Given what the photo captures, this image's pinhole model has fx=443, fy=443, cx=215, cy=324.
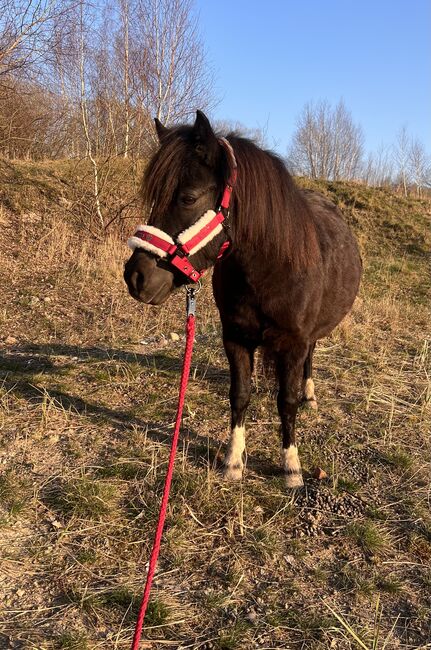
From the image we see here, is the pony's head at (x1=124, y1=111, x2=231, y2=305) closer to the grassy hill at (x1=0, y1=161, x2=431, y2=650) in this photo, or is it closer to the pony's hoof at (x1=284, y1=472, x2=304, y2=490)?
the grassy hill at (x1=0, y1=161, x2=431, y2=650)

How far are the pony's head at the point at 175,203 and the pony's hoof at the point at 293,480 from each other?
1.47 m

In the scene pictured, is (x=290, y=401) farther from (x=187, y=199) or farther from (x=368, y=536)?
(x=187, y=199)

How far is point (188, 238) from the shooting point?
6.89 ft

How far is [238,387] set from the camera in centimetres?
304

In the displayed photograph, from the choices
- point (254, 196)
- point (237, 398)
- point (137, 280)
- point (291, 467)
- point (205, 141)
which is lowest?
point (291, 467)

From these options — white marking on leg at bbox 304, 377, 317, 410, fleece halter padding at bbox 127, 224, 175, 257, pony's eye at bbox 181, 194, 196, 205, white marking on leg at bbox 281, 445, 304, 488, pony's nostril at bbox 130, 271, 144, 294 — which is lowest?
white marking on leg at bbox 281, 445, 304, 488

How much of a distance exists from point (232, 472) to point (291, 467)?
1.26ft

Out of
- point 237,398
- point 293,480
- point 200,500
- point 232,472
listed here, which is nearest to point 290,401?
point 237,398

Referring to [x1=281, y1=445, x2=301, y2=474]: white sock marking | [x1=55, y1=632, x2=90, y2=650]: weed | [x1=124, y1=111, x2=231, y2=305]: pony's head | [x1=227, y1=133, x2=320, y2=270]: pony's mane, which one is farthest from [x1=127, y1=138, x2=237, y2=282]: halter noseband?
[x1=55, y1=632, x2=90, y2=650]: weed

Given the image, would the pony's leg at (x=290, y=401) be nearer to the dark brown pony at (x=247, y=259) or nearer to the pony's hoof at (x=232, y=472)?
the dark brown pony at (x=247, y=259)

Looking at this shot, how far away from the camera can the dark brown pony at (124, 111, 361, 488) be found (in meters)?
2.12

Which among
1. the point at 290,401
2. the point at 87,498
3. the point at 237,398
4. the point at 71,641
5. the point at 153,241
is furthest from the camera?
the point at 237,398

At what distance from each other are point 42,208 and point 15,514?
8.59m

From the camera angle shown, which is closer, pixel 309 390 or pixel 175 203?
pixel 175 203
